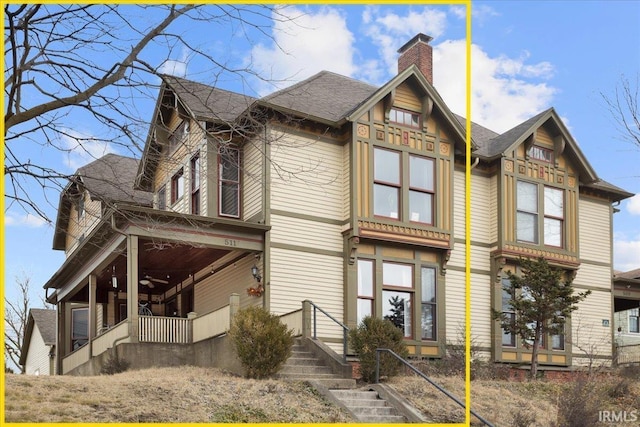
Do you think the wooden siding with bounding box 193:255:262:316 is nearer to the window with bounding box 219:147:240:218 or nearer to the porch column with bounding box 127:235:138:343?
the window with bounding box 219:147:240:218

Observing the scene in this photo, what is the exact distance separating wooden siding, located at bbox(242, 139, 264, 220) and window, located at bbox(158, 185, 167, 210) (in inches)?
173

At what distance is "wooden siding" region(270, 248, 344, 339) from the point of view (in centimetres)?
1948

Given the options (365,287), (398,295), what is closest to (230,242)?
(365,287)

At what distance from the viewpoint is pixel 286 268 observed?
774 inches

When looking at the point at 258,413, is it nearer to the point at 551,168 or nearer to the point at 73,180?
the point at 73,180

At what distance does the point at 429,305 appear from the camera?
21578mm

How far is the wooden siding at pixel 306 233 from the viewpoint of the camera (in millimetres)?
19688

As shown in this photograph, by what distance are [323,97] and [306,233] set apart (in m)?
4.50

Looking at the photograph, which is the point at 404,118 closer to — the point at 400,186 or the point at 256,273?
the point at 400,186

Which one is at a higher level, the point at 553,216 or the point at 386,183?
the point at 386,183

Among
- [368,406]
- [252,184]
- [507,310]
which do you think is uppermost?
[252,184]

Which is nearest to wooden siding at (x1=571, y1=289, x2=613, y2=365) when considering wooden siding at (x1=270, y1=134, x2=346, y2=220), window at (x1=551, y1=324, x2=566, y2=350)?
window at (x1=551, y1=324, x2=566, y2=350)

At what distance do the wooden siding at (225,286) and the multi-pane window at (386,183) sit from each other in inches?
Result: 142

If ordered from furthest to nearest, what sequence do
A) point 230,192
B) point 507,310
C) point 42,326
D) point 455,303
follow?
1. point 42,326
2. point 507,310
3. point 455,303
4. point 230,192
